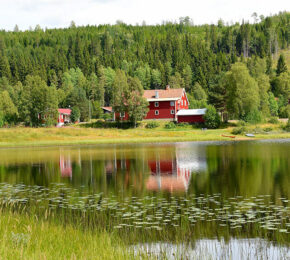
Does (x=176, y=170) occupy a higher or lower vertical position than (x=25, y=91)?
lower

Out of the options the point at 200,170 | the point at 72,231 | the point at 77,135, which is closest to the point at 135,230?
the point at 72,231

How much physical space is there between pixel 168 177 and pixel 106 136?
49099 millimetres

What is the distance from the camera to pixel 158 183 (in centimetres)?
2352

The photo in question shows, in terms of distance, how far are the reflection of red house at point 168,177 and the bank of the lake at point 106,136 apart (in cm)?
3440

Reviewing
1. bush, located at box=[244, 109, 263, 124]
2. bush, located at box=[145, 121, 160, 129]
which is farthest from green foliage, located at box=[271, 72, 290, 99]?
bush, located at box=[145, 121, 160, 129]

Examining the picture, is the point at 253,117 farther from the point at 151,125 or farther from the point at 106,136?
the point at 106,136

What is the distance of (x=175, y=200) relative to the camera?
17812mm

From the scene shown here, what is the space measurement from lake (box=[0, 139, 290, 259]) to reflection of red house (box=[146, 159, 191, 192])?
0.06m

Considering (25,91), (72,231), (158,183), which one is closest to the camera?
(72,231)

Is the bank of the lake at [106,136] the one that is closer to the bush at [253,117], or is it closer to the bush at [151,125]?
the bush at [253,117]

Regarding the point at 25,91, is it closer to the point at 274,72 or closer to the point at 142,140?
the point at 142,140

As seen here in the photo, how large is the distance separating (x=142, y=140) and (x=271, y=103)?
204 feet

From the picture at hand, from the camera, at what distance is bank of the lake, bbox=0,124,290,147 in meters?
68.1

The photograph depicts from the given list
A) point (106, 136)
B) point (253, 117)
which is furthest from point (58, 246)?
point (253, 117)
